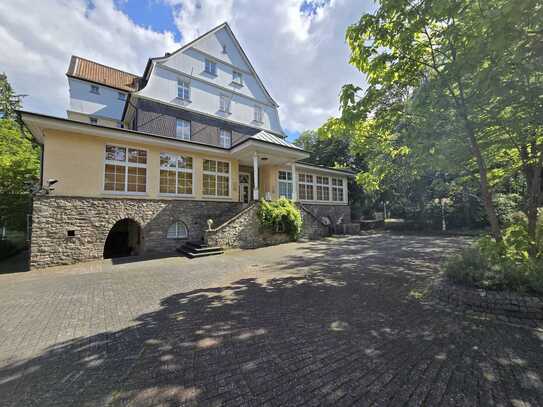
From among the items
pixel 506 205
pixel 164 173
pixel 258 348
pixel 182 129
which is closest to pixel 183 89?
pixel 182 129

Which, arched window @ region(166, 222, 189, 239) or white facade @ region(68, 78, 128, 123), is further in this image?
white facade @ region(68, 78, 128, 123)

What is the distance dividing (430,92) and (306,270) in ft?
17.3

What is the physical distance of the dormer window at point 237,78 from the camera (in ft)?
57.6

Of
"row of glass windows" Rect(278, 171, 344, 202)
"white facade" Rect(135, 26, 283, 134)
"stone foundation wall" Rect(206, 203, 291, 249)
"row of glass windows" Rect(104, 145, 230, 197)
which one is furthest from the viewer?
"row of glass windows" Rect(278, 171, 344, 202)

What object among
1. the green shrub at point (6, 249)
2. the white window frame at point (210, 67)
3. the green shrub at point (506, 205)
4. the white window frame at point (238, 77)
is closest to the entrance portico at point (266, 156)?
the white window frame at point (238, 77)

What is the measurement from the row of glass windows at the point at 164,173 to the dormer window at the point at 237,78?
8.46 m

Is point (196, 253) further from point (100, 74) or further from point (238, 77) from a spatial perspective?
point (100, 74)

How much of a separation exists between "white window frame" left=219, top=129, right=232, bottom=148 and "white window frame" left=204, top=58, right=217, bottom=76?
4.36 m

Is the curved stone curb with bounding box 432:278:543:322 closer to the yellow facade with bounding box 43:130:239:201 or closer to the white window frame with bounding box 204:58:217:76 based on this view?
the yellow facade with bounding box 43:130:239:201

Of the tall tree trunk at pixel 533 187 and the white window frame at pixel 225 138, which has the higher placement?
the white window frame at pixel 225 138

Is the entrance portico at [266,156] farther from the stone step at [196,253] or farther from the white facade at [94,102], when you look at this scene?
the white facade at [94,102]

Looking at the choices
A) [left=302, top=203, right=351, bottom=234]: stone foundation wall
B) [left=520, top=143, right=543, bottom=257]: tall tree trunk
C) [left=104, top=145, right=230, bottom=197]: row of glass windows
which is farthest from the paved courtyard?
[left=302, top=203, right=351, bottom=234]: stone foundation wall

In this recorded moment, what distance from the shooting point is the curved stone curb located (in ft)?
11.3

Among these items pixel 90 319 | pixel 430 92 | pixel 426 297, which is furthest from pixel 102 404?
pixel 430 92
